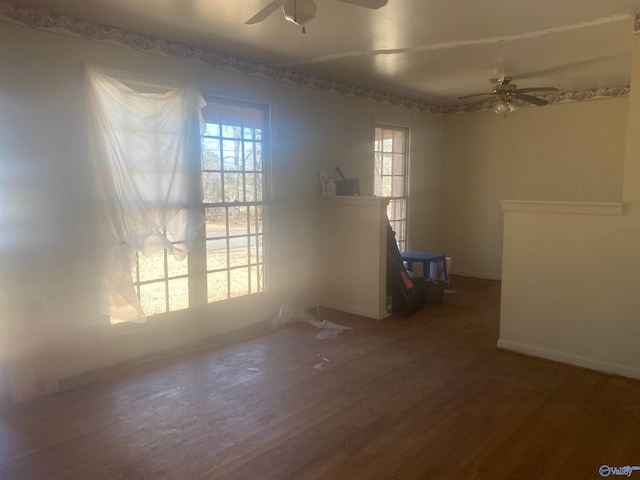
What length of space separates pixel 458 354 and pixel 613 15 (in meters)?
2.72

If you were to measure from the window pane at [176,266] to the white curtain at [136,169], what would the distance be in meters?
0.12

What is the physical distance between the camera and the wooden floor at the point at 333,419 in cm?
229

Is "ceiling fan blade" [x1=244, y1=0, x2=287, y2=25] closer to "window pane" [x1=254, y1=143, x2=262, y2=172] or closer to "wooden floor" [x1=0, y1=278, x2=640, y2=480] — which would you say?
"window pane" [x1=254, y1=143, x2=262, y2=172]

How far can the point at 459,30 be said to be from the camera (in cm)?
350

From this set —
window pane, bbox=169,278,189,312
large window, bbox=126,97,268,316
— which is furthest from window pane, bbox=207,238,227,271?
window pane, bbox=169,278,189,312

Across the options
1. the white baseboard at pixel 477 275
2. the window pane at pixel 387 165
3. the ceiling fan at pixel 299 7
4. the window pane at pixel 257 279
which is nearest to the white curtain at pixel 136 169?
the window pane at pixel 257 279

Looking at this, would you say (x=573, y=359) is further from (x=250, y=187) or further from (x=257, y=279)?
(x=250, y=187)

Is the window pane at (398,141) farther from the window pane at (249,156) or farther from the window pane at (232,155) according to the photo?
the window pane at (232,155)

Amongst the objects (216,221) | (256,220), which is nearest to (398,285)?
(256,220)

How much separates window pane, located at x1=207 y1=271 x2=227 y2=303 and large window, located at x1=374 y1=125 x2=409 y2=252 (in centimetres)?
258

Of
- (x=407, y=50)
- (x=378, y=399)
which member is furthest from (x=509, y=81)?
(x=378, y=399)

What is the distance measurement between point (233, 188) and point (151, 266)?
107 centimetres

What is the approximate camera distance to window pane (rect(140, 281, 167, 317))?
3811 mm

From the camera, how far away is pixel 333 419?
2.74 meters
